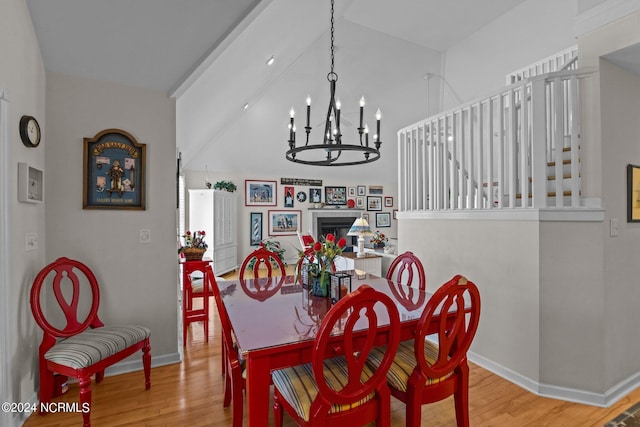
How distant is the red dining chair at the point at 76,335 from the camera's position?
1.89 meters

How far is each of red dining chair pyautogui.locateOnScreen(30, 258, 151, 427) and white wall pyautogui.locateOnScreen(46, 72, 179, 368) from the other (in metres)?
0.16

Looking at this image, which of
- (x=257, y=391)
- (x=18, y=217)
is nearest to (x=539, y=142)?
(x=257, y=391)

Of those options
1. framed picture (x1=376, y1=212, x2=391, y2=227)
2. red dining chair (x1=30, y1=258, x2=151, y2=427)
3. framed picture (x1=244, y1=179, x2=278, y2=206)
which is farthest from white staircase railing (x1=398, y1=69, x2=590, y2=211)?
framed picture (x1=376, y1=212, x2=391, y2=227)

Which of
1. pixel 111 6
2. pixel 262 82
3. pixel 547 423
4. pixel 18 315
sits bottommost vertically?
pixel 547 423

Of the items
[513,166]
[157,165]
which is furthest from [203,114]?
[513,166]

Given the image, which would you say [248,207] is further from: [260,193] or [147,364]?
[147,364]

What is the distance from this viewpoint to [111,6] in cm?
205

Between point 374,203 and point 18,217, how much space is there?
7795mm

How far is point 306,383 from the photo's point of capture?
60.4 inches

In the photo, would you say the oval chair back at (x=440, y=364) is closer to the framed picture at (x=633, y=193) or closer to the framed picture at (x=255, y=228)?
the framed picture at (x=633, y=193)

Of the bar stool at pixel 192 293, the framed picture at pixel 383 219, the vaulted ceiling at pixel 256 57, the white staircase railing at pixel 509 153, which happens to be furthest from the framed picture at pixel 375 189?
the bar stool at pixel 192 293

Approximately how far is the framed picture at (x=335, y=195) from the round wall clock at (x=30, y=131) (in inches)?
256

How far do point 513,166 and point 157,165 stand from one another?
2.93m

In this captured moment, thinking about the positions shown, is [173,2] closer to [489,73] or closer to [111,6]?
[111,6]
